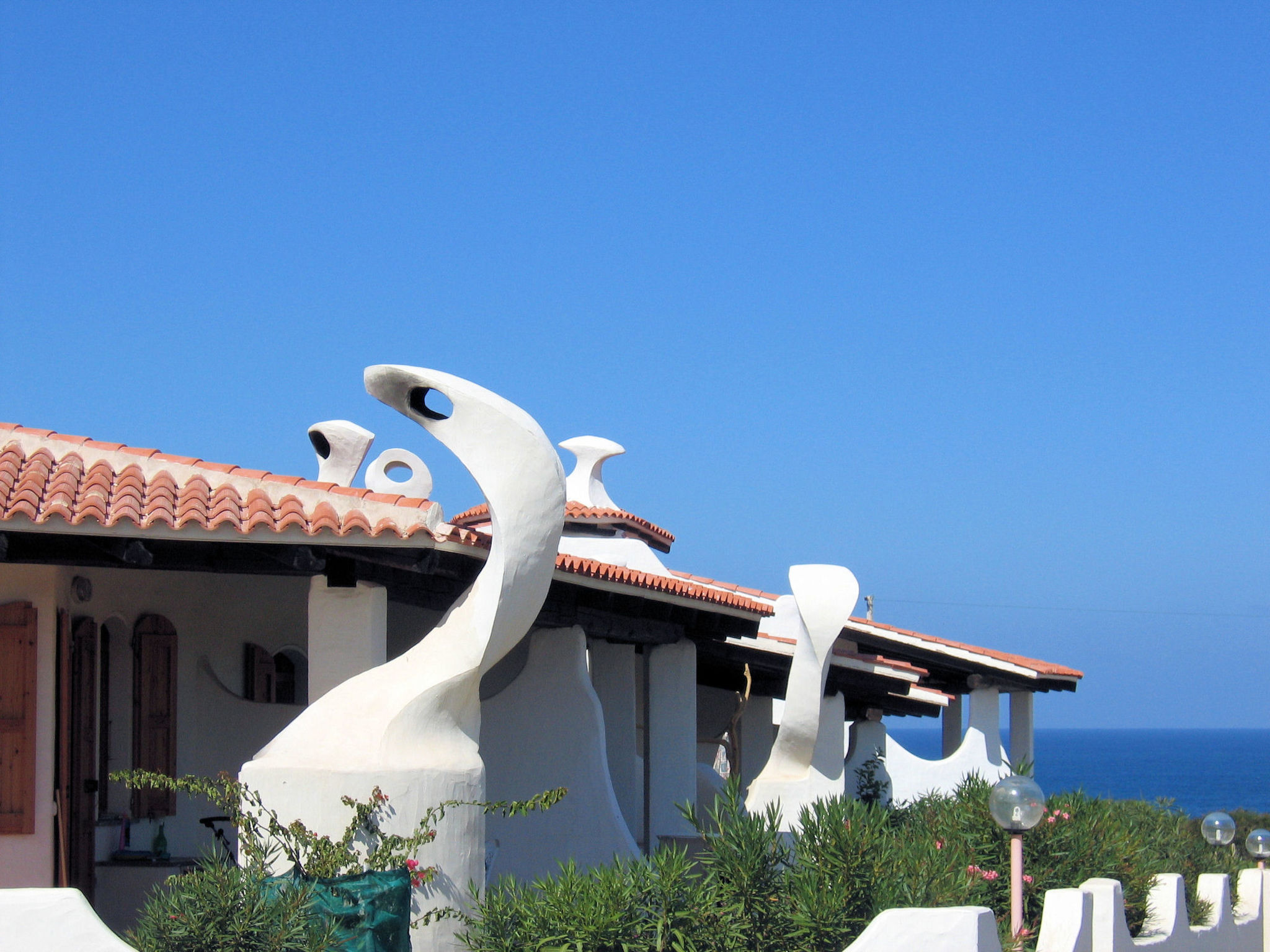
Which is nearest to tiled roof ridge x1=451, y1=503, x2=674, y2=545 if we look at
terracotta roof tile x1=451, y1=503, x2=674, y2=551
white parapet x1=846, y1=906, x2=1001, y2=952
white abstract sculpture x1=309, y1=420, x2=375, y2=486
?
terracotta roof tile x1=451, y1=503, x2=674, y2=551

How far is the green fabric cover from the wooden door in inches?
121

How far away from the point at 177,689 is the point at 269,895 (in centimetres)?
512

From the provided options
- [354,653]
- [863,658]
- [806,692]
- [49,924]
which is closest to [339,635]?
[354,653]

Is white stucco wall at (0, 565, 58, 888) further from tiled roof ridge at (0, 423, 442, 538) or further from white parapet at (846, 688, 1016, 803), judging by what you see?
white parapet at (846, 688, 1016, 803)

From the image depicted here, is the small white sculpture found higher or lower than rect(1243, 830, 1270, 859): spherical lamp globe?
higher

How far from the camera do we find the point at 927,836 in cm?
1063

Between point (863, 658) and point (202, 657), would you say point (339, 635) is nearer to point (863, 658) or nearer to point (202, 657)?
point (202, 657)

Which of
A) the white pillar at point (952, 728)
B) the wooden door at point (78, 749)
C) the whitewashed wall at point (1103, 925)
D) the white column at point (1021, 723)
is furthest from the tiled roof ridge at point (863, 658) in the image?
the wooden door at point (78, 749)

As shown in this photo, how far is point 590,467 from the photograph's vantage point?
19812mm

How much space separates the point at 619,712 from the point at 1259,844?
6.98 meters

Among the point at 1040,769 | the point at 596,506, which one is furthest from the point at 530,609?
the point at 1040,769

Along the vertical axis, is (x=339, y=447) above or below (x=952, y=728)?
above

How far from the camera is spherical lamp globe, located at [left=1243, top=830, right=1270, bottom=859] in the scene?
15.1 metres

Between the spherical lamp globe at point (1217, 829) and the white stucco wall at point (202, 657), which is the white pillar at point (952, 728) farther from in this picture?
the white stucco wall at point (202, 657)
